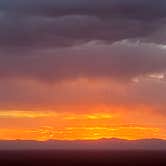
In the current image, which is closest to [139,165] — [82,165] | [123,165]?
[123,165]

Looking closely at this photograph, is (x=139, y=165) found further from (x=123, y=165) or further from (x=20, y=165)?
(x=20, y=165)

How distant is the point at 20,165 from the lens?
383 ft

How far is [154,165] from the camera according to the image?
11500 cm

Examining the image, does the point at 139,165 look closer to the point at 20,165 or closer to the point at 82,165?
the point at 82,165

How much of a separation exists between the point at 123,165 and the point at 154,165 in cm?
824

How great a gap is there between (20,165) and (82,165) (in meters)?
11.4

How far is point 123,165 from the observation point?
121375mm

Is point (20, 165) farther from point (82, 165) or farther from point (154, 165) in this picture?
point (154, 165)

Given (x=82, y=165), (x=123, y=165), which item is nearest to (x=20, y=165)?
(x=82, y=165)

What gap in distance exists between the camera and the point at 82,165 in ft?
387

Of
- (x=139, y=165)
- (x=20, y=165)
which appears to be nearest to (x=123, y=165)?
(x=139, y=165)

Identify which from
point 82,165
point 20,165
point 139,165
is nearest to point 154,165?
point 139,165

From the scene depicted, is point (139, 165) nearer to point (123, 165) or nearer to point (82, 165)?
point (123, 165)

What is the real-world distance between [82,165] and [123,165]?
845cm
